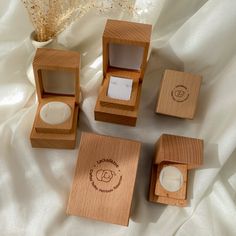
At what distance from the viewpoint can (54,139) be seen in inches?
33.8

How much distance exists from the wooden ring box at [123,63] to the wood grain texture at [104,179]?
9cm

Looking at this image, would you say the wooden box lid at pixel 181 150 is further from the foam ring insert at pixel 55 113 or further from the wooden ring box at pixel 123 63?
the foam ring insert at pixel 55 113

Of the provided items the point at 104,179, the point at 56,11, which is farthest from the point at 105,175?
the point at 56,11

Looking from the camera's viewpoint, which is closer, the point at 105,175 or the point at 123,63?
the point at 105,175

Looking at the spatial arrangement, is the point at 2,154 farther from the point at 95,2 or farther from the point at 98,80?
the point at 95,2

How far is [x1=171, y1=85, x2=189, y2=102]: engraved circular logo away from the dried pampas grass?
225 mm

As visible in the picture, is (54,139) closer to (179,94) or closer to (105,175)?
(105,175)

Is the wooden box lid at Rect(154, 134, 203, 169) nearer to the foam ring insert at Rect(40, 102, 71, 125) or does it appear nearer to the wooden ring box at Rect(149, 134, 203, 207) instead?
→ the wooden ring box at Rect(149, 134, 203, 207)

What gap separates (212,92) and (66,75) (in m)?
0.36

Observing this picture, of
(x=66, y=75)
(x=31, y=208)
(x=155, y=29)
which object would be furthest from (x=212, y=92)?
(x=31, y=208)

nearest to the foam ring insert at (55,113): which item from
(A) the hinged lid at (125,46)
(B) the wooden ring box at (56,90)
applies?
(B) the wooden ring box at (56,90)

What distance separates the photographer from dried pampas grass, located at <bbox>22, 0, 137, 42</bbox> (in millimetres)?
874

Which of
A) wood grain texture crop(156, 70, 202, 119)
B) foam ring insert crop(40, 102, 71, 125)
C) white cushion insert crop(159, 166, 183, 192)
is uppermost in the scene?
wood grain texture crop(156, 70, 202, 119)


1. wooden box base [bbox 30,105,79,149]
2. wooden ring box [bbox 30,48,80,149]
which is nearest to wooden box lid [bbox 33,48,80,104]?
wooden ring box [bbox 30,48,80,149]
